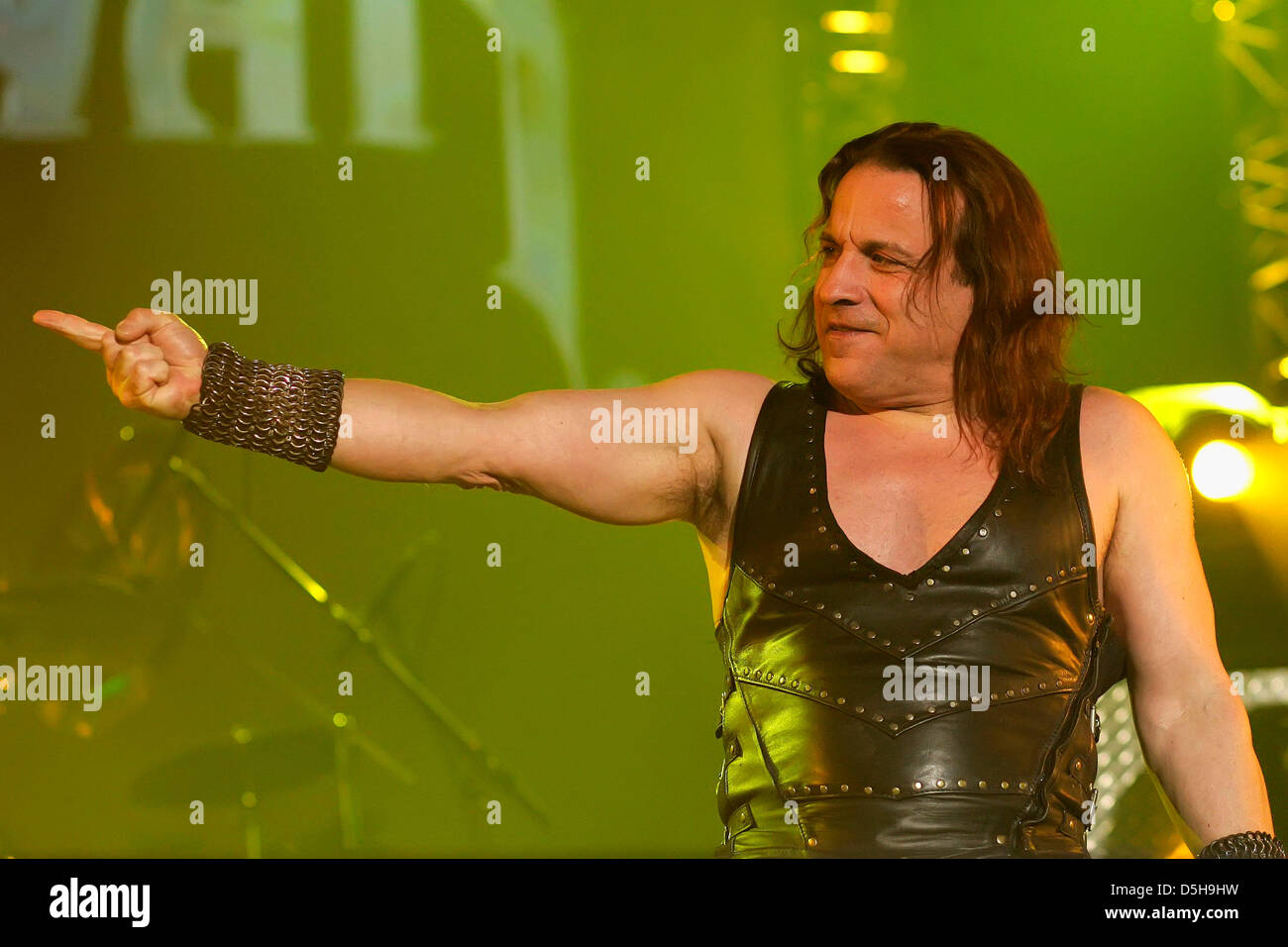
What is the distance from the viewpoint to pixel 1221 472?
10.6ft

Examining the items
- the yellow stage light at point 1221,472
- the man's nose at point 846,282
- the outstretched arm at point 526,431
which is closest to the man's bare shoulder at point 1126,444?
the man's nose at point 846,282

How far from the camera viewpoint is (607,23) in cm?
311

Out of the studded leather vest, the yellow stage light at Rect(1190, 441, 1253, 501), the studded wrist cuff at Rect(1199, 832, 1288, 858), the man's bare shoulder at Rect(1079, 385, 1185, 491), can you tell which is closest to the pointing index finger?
the studded leather vest

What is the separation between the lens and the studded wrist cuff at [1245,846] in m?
2.20

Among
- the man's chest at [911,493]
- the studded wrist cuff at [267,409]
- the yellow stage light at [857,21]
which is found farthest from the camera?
the yellow stage light at [857,21]

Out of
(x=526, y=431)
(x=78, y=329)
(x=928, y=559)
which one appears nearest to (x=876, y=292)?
(x=928, y=559)

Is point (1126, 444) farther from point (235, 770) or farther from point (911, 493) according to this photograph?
point (235, 770)

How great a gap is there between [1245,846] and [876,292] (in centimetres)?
108

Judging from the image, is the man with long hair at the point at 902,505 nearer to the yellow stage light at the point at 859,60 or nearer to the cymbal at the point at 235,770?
the yellow stage light at the point at 859,60

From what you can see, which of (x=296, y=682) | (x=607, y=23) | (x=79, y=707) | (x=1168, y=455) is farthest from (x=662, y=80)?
(x=79, y=707)

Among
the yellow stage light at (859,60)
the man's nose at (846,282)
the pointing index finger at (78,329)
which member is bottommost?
the pointing index finger at (78,329)

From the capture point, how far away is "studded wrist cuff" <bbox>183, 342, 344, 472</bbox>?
83.2 inches

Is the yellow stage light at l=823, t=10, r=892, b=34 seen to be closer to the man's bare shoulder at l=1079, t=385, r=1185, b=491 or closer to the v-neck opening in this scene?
the man's bare shoulder at l=1079, t=385, r=1185, b=491
